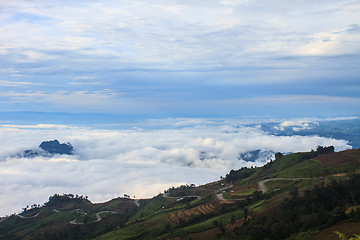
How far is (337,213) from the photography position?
151ft

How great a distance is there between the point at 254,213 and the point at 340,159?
51.1 m

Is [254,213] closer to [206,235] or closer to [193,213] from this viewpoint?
[206,235]

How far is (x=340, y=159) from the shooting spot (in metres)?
96.1

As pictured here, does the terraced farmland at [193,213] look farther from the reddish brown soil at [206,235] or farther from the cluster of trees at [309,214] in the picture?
the cluster of trees at [309,214]

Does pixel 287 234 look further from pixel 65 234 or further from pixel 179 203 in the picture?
pixel 65 234

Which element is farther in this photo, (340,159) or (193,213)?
(340,159)

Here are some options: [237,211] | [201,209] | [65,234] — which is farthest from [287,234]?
[65,234]

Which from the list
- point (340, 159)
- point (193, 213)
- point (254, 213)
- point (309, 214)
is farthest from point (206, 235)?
point (340, 159)

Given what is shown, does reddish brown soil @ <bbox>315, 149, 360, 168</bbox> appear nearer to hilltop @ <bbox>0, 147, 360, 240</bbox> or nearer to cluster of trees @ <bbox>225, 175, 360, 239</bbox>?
hilltop @ <bbox>0, 147, 360, 240</bbox>

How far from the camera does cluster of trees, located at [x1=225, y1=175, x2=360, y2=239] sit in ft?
149

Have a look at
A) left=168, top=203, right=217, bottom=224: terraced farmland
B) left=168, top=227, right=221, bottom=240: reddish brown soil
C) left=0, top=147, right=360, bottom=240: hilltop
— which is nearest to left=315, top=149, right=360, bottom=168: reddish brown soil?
left=0, top=147, right=360, bottom=240: hilltop

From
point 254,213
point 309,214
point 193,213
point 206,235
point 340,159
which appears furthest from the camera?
point 340,159

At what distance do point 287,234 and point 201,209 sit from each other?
39.9 meters

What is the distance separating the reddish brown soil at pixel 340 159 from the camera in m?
92.4
